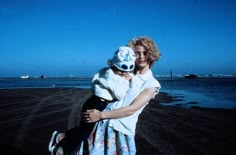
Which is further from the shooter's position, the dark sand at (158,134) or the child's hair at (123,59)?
the dark sand at (158,134)

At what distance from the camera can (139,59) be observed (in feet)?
8.21

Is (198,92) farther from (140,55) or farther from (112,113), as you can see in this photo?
(112,113)

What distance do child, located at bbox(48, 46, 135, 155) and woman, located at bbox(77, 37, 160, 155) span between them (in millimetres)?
62

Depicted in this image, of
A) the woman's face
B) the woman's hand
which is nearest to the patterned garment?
the woman's hand

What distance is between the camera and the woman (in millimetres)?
2158

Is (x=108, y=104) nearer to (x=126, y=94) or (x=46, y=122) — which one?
(x=126, y=94)

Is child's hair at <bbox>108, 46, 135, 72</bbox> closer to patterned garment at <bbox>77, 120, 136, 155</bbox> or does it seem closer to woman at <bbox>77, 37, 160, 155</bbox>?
woman at <bbox>77, 37, 160, 155</bbox>

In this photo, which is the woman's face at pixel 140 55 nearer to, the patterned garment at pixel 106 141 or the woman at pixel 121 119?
the woman at pixel 121 119

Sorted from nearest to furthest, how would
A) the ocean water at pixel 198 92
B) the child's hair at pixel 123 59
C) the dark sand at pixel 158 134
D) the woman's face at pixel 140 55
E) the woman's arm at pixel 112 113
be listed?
the woman's arm at pixel 112 113, the child's hair at pixel 123 59, the woman's face at pixel 140 55, the dark sand at pixel 158 134, the ocean water at pixel 198 92

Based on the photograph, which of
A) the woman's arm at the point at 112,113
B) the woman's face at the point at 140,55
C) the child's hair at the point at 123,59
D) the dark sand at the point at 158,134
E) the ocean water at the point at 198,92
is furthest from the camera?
the ocean water at the point at 198,92

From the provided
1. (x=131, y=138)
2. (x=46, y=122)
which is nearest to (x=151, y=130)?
(x=46, y=122)

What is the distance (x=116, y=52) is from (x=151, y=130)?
620 centimetres

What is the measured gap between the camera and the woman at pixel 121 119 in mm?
2158

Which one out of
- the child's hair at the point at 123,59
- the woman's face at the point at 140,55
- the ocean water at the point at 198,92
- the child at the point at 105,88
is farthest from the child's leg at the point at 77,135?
the ocean water at the point at 198,92
